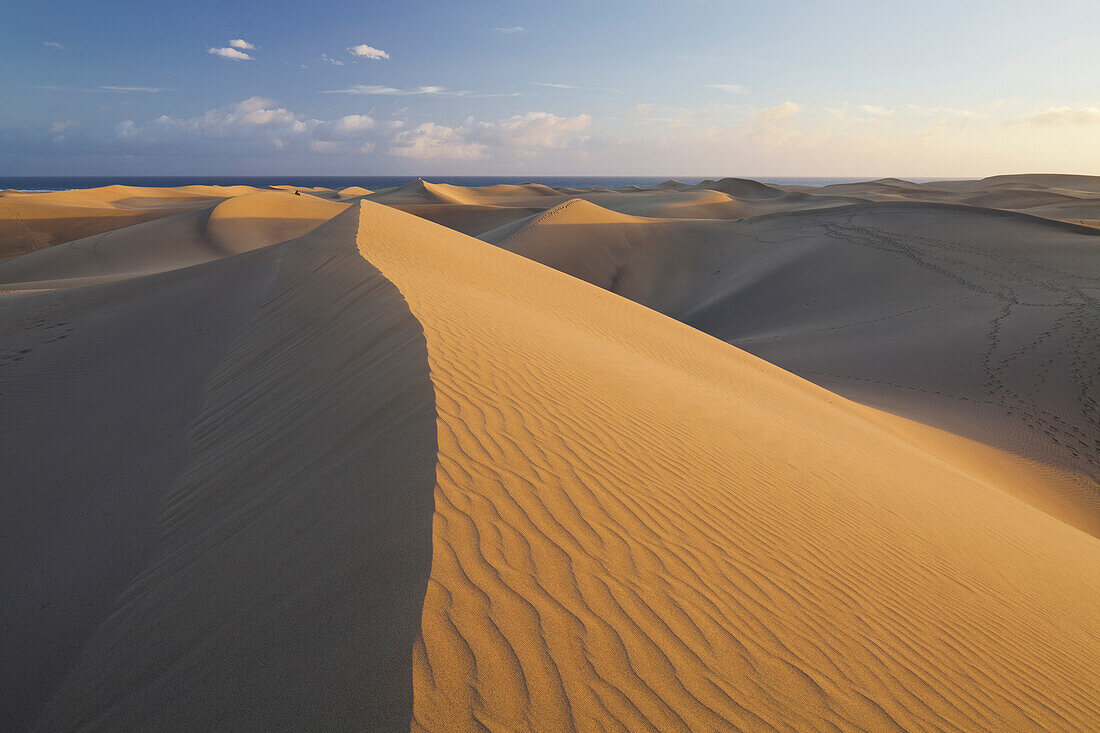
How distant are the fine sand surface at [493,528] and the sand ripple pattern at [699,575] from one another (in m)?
0.02

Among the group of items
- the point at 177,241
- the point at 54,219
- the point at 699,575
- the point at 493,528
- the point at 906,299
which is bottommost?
the point at 906,299

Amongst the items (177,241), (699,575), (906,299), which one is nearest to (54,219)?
(177,241)

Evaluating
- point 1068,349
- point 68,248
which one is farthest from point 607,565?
point 68,248

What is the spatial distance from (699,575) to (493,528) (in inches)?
38.1

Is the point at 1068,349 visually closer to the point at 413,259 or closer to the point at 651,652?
the point at 413,259

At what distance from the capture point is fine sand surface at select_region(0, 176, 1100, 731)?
2.11 metres

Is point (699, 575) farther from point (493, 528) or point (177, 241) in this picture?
point (177, 241)

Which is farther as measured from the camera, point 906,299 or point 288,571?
point 906,299

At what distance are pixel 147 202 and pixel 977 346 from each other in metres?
51.0

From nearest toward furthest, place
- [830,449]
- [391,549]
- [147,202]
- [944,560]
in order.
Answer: [391,549] < [944,560] < [830,449] < [147,202]

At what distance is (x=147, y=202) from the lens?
43.4m

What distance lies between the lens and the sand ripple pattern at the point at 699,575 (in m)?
2.03

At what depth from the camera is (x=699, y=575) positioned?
268cm

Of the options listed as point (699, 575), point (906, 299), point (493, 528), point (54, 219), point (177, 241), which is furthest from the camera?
point (54, 219)
